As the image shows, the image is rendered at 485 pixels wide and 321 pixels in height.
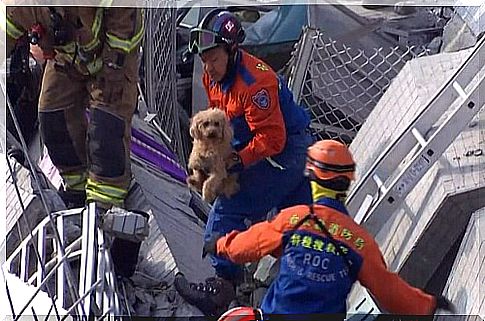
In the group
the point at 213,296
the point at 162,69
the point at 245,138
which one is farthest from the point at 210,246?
the point at 162,69

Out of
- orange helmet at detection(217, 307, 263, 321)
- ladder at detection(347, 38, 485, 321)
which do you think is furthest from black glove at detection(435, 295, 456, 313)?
orange helmet at detection(217, 307, 263, 321)

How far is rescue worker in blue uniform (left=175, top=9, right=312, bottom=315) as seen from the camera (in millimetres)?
2043

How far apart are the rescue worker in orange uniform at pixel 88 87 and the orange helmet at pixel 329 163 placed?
1.19 feet

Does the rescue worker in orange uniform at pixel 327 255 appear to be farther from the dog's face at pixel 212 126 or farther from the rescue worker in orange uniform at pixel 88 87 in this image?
the rescue worker in orange uniform at pixel 88 87

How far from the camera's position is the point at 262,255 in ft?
6.35

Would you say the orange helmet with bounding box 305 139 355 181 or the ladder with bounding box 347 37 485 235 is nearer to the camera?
the orange helmet with bounding box 305 139 355 181

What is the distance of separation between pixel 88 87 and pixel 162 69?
146 mm

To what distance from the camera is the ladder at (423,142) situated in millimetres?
2068

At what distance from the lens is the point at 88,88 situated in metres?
2.11

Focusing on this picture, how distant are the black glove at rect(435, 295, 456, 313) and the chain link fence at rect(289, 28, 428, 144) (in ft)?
1.19

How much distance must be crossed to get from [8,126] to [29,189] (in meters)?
0.12

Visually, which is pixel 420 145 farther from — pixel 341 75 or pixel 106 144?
pixel 106 144

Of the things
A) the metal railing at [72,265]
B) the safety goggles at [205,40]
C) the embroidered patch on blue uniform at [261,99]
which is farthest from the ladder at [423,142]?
the metal railing at [72,265]

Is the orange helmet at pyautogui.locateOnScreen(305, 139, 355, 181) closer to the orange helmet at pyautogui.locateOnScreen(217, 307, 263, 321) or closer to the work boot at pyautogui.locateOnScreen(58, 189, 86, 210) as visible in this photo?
the orange helmet at pyautogui.locateOnScreen(217, 307, 263, 321)
